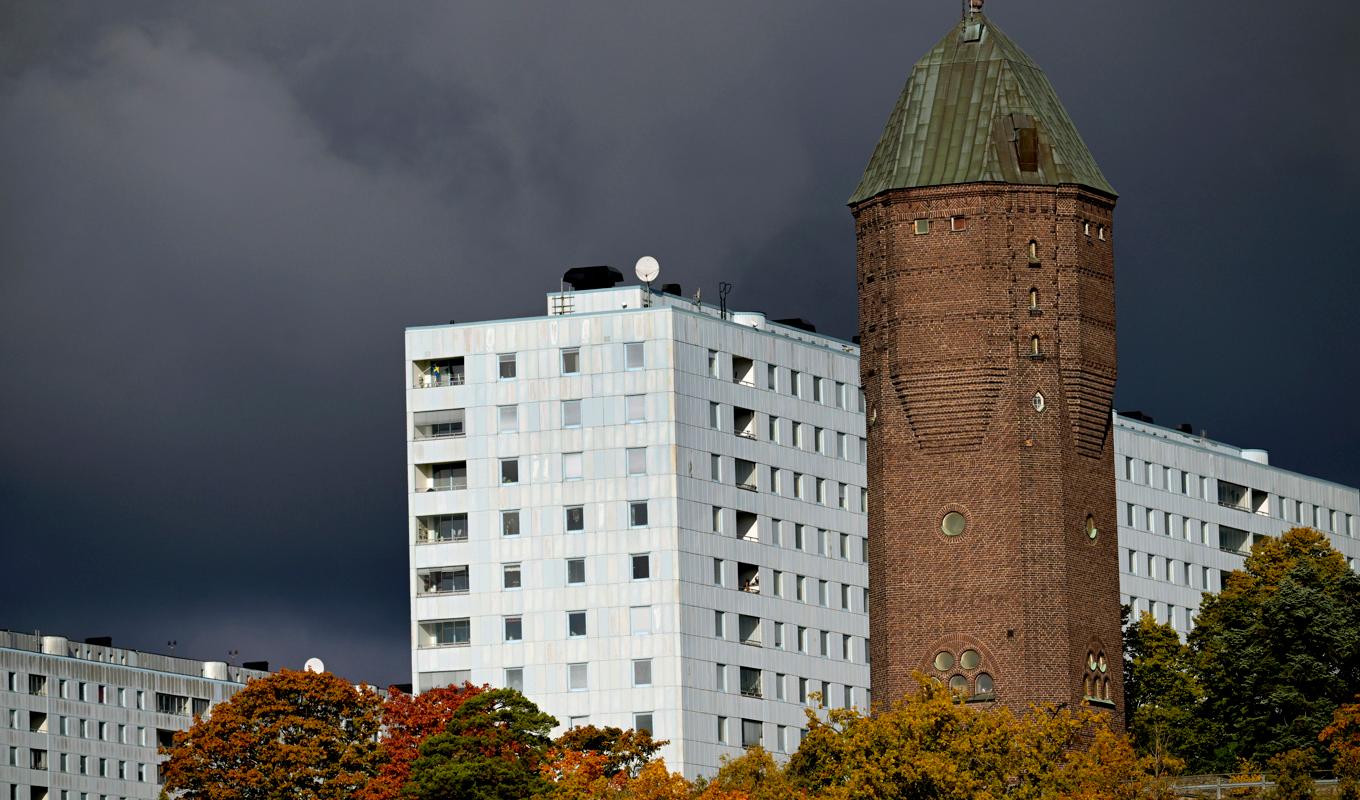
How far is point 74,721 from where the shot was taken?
191500mm

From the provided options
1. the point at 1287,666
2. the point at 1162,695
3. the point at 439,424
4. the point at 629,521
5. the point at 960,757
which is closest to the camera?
the point at 960,757

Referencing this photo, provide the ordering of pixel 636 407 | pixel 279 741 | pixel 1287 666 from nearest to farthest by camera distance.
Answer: pixel 1287 666 → pixel 279 741 → pixel 636 407

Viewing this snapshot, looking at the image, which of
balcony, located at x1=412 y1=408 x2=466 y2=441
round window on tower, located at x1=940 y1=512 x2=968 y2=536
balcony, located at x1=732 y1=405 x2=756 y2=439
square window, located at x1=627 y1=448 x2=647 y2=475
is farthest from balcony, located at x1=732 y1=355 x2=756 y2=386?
round window on tower, located at x1=940 y1=512 x2=968 y2=536

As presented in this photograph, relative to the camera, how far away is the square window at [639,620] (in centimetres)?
13862

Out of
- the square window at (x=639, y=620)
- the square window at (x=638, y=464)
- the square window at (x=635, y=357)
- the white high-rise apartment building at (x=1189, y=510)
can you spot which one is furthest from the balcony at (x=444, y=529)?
the white high-rise apartment building at (x=1189, y=510)

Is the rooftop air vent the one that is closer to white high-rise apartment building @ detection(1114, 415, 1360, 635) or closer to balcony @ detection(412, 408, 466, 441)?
balcony @ detection(412, 408, 466, 441)

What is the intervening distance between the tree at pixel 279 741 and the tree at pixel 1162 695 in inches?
1294

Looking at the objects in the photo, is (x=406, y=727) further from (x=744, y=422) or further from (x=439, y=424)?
(x=744, y=422)

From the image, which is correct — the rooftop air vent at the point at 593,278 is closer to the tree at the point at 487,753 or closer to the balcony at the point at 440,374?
the balcony at the point at 440,374

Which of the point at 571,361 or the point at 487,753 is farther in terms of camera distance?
the point at 571,361

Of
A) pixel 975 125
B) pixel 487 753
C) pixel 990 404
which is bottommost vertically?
pixel 487 753

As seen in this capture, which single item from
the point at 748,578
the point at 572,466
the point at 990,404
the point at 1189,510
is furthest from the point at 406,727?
the point at 1189,510

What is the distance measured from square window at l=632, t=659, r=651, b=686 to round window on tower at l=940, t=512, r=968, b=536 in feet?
107

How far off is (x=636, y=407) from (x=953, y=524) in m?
34.4
